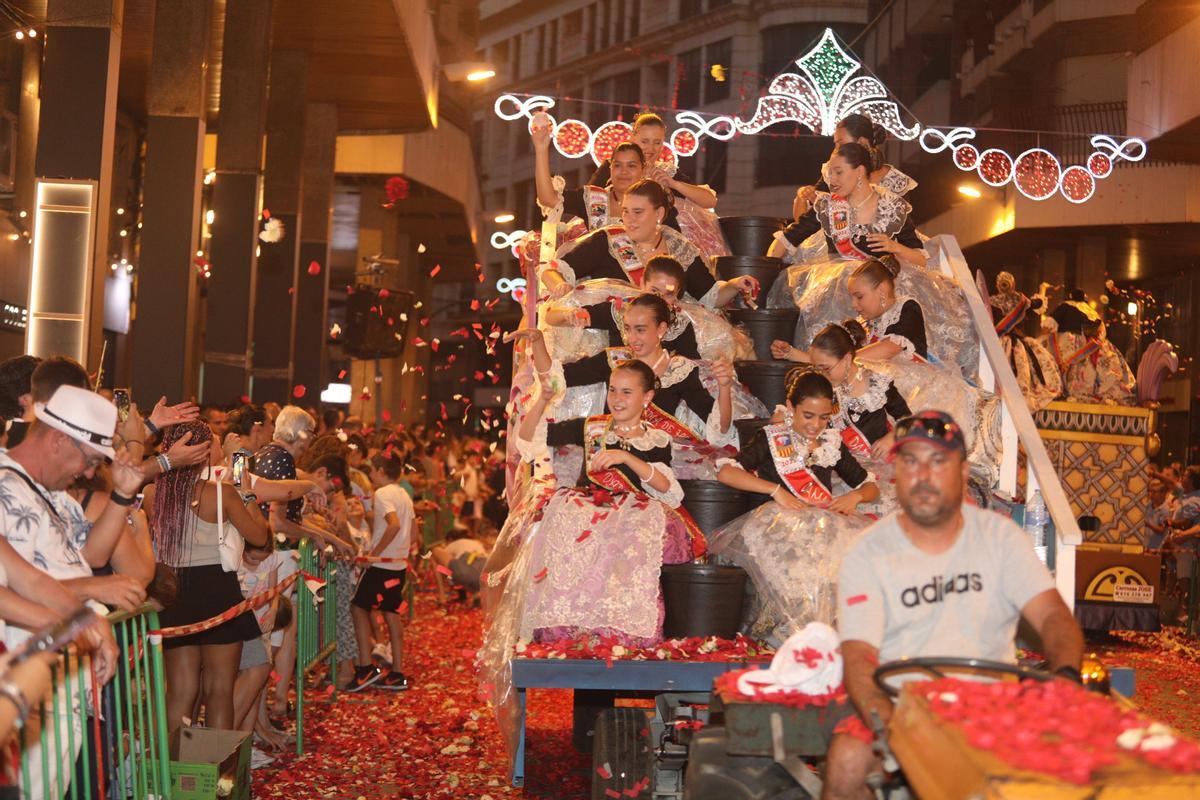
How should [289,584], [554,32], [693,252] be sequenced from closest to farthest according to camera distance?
[289,584], [693,252], [554,32]

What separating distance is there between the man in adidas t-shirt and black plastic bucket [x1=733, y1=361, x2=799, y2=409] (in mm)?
3885

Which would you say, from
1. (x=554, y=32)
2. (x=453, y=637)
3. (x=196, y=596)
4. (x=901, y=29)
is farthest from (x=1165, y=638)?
(x=554, y=32)

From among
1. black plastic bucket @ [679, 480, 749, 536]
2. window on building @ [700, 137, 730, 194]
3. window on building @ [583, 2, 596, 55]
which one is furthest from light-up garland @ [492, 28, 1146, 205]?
window on building @ [583, 2, 596, 55]

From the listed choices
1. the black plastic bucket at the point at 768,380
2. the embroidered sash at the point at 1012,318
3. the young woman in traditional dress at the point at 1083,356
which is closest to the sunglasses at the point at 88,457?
the black plastic bucket at the point at 768,380

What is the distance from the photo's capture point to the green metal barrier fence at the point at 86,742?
455 cm

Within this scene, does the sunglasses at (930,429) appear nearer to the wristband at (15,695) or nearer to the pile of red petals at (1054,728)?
the pile of red petals at (1054,728)

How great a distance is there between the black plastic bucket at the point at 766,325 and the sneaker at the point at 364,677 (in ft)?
13.4

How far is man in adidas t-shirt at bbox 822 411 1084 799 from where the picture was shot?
4703 millimetres

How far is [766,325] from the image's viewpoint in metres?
9.34

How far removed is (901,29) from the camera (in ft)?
124

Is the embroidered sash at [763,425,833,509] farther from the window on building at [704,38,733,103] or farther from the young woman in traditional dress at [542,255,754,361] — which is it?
the window on building at [704,38,733,103]

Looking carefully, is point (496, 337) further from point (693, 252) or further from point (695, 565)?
point (695, 565)

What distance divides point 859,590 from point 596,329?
434 cm

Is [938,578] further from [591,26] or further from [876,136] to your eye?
[591,26]
